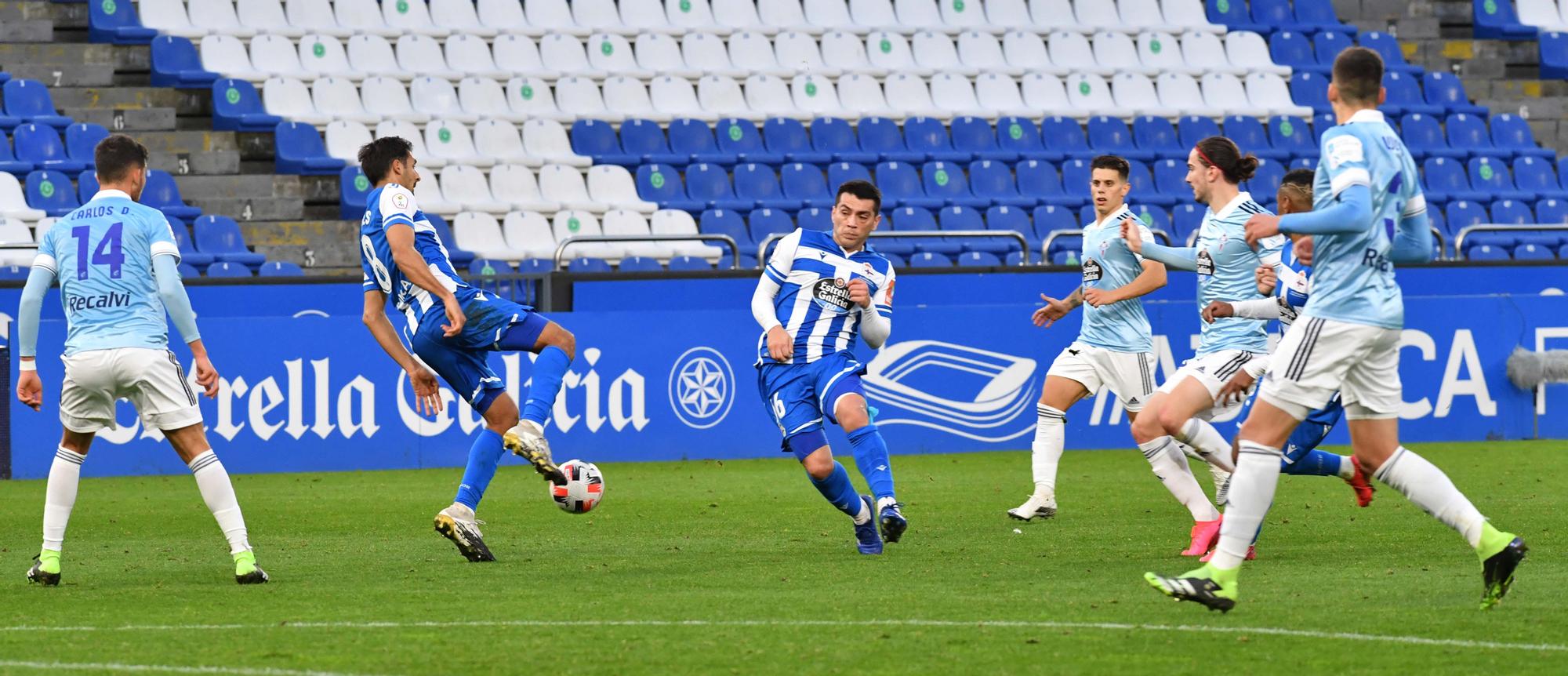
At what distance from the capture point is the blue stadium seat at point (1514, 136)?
76.2ft

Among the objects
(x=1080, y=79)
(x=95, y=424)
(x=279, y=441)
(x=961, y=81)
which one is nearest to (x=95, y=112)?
(x=279, y=441)

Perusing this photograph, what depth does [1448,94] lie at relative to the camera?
945 inches

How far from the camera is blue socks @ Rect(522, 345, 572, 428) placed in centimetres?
778

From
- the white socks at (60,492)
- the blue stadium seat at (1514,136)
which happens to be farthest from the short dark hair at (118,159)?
the blue stadium seat at (1514,136)

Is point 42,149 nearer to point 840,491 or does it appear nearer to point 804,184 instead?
point 804,184

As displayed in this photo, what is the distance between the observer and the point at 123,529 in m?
9.85

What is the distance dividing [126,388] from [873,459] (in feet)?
9.86

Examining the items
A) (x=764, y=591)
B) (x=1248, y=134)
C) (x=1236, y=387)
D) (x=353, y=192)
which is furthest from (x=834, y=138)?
(x=764, y=591)

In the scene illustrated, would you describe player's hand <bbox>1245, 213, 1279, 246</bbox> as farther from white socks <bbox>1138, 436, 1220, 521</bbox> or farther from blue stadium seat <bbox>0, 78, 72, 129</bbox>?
blue stadium seat <bbox>0, 78, 72, 129</bbox>

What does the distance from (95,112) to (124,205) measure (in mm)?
13271

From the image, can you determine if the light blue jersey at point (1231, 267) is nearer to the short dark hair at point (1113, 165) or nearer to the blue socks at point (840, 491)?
the short dark hair at point (1113, 165)

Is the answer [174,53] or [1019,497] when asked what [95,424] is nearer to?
[1019,497]

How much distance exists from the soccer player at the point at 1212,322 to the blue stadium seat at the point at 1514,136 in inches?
641

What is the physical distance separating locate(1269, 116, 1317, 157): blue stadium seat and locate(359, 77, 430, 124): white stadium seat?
9.87 m
